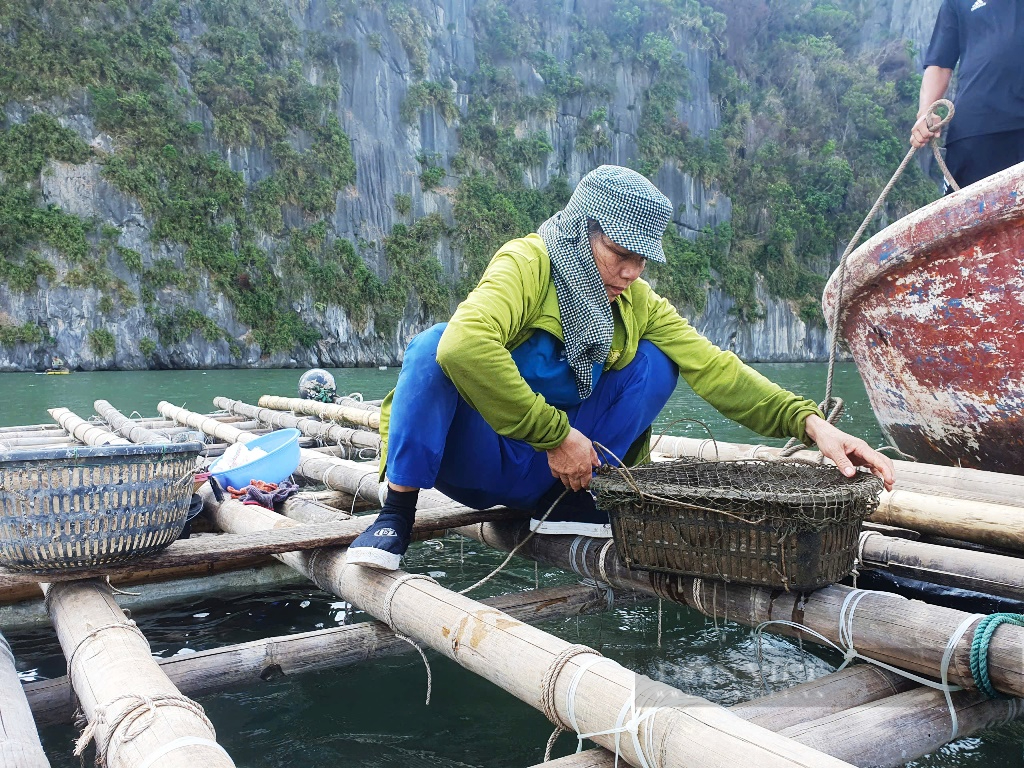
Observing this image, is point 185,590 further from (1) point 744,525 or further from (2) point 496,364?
(1) point 744,525

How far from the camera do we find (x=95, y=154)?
2350 cm

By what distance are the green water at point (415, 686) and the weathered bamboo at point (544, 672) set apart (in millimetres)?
247

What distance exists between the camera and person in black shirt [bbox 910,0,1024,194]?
10.6 feet

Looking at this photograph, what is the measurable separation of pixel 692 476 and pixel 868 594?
50 centimetres

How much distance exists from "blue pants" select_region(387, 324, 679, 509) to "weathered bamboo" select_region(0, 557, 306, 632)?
1086 mm

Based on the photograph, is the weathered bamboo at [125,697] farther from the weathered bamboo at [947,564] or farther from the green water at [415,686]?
the weathered bamboo at [947,564]

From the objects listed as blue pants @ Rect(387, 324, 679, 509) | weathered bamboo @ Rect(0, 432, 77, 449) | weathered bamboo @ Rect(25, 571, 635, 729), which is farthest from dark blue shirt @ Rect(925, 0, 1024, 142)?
Result: weathered bamboo @ Rect(0, 432, 77, 449)

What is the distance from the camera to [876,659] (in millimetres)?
1475

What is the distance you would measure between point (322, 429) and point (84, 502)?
366 centimetres

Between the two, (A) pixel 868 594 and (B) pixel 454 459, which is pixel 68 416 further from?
(A) pixel 868 594

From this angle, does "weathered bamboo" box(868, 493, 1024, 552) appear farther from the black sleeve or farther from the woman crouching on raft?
the black sleeve

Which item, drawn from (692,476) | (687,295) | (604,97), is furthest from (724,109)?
(692,476)

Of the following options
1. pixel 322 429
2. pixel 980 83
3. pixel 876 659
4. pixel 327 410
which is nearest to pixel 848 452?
pixel 876 659

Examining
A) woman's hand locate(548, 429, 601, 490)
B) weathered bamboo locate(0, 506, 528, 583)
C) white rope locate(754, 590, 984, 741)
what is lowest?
white rope locate(754, 590, 984, 741)
